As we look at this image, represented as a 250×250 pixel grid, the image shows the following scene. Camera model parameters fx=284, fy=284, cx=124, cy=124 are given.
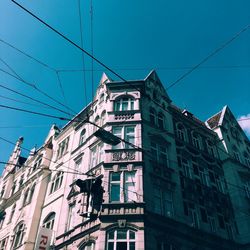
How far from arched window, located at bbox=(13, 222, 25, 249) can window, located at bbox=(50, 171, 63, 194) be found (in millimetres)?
3978

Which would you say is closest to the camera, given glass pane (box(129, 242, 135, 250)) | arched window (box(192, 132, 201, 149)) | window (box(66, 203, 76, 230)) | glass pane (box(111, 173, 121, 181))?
glass pane (box(129, 242, 135, 250))

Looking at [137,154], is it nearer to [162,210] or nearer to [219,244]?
[162,210]

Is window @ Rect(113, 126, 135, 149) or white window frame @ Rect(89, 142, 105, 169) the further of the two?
window @ Rect(113, 126, 135, 149)

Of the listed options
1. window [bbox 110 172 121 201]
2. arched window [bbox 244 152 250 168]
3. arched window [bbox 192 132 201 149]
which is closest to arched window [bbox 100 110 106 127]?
window [bbox 110 172 121 201]

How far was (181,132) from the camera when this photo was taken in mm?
26734

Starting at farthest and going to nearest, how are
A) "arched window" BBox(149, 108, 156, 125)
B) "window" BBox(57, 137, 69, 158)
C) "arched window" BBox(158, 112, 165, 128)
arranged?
"window" BBox(57, 137, 69, 158) → "arched window" BBox(158, 112, 165, 128) → "arched window" BBox(149, 108, 156, 125)

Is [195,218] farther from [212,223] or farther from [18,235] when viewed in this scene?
[18,235]

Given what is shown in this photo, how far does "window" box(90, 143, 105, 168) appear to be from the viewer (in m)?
20.8

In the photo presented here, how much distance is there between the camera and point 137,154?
1984 centimetres

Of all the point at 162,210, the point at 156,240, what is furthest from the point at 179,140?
the point at 156,240

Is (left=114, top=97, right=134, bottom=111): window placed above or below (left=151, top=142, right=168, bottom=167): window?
above

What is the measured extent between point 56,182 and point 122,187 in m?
9.14

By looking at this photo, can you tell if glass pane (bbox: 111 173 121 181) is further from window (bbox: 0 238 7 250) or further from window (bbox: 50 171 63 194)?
window (bbox: 0 238 7 250)

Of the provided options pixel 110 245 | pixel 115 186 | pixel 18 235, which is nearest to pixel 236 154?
pixel 115 186
